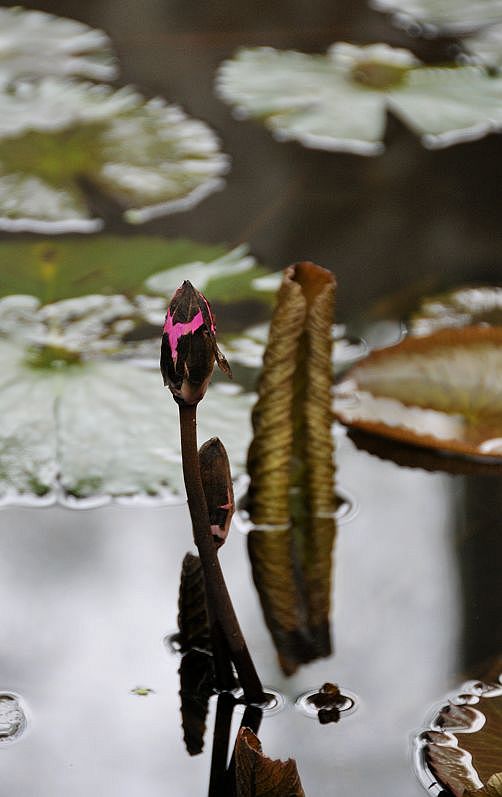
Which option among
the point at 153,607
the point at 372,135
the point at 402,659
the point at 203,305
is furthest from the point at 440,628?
the point at 372,135

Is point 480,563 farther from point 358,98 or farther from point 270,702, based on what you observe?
point 358,98

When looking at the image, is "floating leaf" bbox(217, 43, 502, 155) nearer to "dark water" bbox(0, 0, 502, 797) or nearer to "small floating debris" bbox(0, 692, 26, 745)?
"dark water" bbox(0, 0, 502, 797)

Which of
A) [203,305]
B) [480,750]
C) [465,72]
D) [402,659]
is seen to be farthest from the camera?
[465,72]

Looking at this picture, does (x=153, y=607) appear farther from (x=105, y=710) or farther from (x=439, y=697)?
(x=439, y=697)

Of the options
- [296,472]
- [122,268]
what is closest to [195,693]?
[296,472]

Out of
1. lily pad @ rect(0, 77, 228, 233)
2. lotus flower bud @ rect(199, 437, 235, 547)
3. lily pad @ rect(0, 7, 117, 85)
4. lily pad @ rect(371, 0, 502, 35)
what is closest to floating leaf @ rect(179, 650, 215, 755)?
lotus flower bud @ rect(199, 437, 235, 547)
